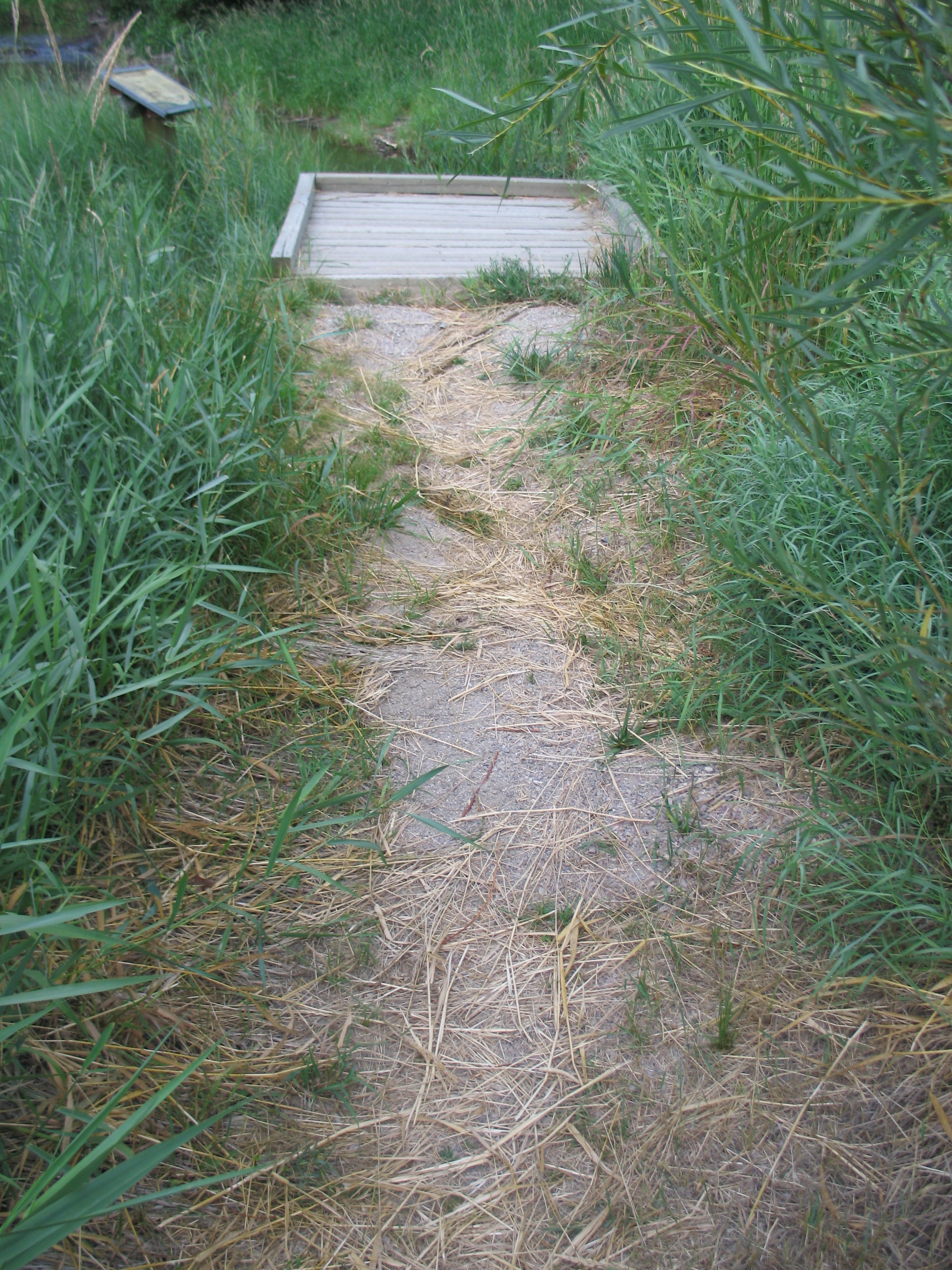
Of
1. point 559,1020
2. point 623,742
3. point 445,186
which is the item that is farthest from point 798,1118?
point 445,186

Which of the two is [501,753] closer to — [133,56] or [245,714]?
[245,714]

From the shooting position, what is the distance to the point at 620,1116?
136 cm

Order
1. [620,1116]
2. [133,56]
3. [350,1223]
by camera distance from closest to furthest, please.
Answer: [350,1223] → [620,1116] → [133,56]

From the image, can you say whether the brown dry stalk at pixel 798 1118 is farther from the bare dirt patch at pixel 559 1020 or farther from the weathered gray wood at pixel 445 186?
the weathered gray wood at pixel 445 186

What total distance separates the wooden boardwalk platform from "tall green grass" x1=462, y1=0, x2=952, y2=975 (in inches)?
64.2

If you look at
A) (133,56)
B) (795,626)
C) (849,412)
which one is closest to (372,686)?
(795,626)

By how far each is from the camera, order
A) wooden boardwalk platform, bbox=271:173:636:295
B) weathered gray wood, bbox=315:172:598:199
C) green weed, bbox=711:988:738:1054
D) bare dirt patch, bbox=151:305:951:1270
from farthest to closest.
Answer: weathered gray wood, bbox=315:172:598:199
wooden boardwalk platform, bbox=271:173:636:295
green weed, bbox=711:988:738:1054
bare dirt patch, bbox=151:305:951:1270

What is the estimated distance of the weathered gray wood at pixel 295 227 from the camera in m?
4.09

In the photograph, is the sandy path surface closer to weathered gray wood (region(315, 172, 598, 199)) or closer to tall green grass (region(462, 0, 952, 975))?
tall green grass (region(462, 0, 952, 975))

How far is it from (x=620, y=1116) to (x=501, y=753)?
81cm

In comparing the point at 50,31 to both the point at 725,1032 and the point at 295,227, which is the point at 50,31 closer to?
the point at 295,227

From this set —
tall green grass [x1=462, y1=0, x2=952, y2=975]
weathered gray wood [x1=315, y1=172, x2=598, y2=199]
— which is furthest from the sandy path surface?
weathered gray wood [x1=315, y1=172, x2=598, y2=199]

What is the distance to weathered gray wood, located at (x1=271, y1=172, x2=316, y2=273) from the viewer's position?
13.4 ft

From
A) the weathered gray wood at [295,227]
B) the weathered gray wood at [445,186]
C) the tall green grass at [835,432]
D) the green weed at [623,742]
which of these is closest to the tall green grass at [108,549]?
the green weed at [623,742]
